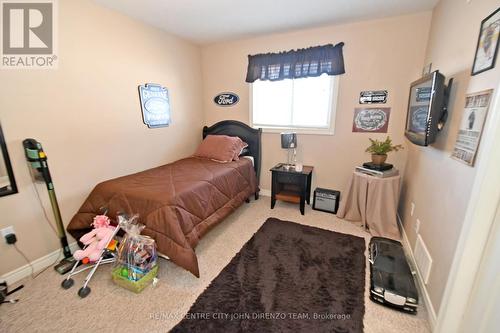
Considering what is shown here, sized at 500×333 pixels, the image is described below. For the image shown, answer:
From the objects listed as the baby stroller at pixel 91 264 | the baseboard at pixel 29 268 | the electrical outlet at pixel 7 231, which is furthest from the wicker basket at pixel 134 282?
the electrical outlet at pixel 7 231

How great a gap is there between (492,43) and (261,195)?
2889 mm

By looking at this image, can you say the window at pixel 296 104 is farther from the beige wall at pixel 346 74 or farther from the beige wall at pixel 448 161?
the beige wall at pixel 448 161

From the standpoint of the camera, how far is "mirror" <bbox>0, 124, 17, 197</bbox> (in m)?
1.63

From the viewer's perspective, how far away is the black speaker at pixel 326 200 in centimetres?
287

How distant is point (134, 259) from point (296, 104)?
107 inches

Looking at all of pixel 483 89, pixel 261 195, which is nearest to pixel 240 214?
pixel 261 195

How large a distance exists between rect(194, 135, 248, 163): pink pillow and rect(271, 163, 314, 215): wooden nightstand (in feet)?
2.03

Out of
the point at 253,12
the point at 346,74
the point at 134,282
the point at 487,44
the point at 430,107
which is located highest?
the point at 253,12

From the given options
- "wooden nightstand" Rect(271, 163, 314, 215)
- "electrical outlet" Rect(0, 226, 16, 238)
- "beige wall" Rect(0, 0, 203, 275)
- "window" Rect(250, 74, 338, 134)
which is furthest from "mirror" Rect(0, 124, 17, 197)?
"window" Rect(250, 74, 338, 134)

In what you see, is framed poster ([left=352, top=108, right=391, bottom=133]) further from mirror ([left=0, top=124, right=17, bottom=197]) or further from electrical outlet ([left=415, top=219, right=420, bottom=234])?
mirror ([left=0, top=124, right=17, bottom=197])

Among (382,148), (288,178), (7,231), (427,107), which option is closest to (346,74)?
(382,148)

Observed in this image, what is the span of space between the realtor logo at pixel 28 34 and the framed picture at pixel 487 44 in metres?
3.09

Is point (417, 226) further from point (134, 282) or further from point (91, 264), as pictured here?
point (91, 264)

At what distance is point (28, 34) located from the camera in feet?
5.79
